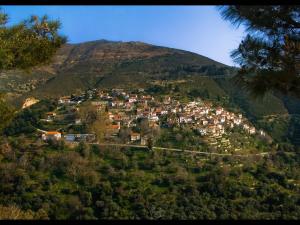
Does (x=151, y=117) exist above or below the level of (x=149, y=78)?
below

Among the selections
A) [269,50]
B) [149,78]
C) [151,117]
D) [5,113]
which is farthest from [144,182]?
[149,78]

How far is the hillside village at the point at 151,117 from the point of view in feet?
107

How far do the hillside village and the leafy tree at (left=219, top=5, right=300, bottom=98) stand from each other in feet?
83.0

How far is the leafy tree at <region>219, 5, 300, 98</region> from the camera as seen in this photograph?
4133 millimetres

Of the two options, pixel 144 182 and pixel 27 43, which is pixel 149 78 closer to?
pixel 144 182

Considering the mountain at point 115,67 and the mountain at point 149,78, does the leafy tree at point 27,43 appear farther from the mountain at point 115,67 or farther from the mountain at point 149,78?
the mountain at point 115,67

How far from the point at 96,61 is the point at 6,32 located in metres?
69.2

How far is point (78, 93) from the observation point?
4716cm

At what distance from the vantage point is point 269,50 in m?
4.42

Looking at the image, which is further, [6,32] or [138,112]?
[138,112]

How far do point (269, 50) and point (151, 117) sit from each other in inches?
1300
